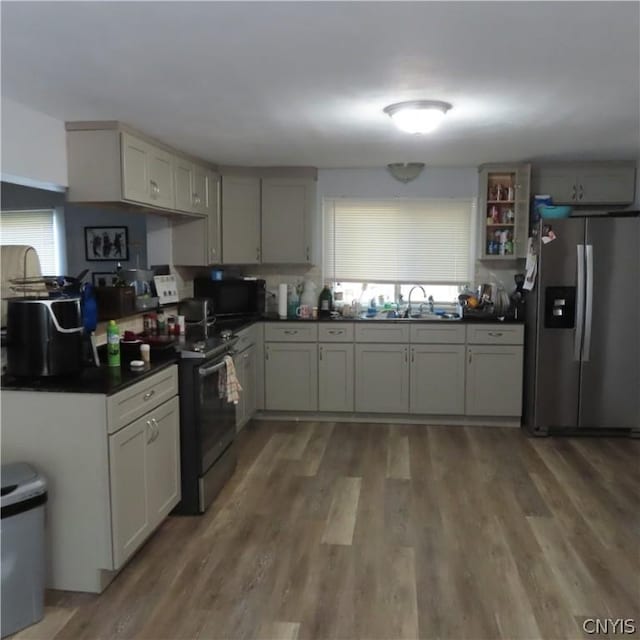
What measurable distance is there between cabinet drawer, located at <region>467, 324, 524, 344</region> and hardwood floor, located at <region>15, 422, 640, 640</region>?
3.17ft

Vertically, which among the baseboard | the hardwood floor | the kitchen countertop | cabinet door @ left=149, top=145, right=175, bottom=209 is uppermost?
cabinet door @ left=149, top=145, right=175, bottom=209

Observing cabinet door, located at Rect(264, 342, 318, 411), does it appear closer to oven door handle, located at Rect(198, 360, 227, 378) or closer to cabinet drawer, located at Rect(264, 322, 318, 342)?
cabinet drawer, located at Rect(264, 322, 318, 342)

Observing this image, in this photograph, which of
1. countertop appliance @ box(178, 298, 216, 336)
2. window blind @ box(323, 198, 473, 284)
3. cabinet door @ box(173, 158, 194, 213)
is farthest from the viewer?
window blind @ box(323, 198, 473, 284)

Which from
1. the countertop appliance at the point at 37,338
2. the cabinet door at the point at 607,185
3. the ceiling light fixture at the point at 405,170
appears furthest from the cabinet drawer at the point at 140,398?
the cabinet door at the point at 607,185

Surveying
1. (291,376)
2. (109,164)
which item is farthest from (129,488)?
(291,376)

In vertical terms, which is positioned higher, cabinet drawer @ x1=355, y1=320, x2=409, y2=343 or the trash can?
cabinet drawer @ x1=355, y1=320, x2=409, y2=343

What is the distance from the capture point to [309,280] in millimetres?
Result: 5590

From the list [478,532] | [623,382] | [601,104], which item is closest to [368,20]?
[601,104]

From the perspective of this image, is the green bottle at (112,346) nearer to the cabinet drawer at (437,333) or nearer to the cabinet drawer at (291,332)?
the cabinet drawer at (291,332)

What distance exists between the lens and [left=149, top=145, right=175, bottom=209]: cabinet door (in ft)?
12.5

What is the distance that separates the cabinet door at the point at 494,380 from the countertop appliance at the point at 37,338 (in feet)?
11.0

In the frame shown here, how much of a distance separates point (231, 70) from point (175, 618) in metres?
2.32

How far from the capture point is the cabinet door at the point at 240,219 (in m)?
5.20

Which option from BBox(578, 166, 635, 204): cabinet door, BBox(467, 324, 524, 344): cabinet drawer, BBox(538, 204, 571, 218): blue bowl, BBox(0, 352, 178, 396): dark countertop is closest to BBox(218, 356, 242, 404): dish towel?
BBox(0, 352, 178, 396): dark countertop
